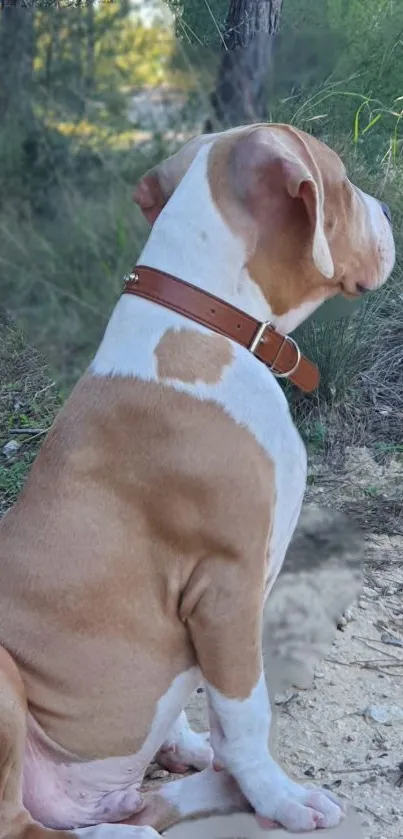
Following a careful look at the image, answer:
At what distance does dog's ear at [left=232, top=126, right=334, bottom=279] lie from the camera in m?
2.36

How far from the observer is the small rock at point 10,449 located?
527 cm

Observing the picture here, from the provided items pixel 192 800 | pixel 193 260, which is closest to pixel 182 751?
pixel 192 800

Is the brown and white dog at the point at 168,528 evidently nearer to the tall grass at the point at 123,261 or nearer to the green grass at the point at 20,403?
the green grass at the point at 20,403

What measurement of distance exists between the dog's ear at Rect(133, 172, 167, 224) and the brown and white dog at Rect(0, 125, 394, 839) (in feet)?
0.99

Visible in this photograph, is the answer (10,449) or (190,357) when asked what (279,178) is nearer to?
(190,357)

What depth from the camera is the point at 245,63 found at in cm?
598

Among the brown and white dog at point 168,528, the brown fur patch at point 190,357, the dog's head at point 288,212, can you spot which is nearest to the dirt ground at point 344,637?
the brown and white dog at point 168,528

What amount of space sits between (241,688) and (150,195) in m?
1.42

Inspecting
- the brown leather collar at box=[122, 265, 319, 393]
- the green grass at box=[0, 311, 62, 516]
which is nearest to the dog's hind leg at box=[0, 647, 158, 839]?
the brown leather collar at box=[122, 265, 319, 393]

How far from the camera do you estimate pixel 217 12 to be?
6.66 m

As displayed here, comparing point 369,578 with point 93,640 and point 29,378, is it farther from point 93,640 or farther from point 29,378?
point 29,378

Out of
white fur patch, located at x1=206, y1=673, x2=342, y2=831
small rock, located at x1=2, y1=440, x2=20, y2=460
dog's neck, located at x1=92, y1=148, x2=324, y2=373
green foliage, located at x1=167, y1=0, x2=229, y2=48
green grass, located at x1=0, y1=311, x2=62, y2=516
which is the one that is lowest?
green grass, located at x1=0, y1=311, x2=62, y2=516

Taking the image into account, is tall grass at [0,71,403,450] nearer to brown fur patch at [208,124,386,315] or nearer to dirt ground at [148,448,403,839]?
dirt ground at [148,448,403,839]

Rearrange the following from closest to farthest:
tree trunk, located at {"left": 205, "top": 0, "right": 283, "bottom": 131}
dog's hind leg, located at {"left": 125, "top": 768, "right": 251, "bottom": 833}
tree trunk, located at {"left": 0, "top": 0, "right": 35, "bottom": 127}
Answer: dog's hind leg, located at {"left": 125, "top": 768, "right": 251, "bottom": 833}, tree trunk, located at {"left": 205, "top": 0, "right": 283, "bottom": 131}, tree trunk, located at {"left": 0, "top": 0, "right": 35, "bottom": 127}
